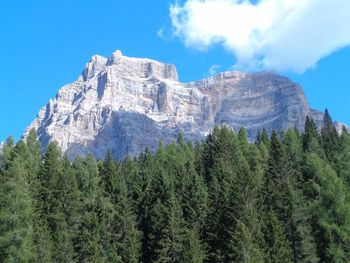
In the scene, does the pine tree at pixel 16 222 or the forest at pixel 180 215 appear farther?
the forest at pixel 180 215

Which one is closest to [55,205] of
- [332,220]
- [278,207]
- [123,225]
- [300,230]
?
Answer: [123,225]

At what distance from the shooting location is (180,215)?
222 feet

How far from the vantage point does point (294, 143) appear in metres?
105

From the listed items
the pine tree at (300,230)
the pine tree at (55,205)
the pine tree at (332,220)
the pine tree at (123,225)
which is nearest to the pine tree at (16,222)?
the pine tree at (55,205)

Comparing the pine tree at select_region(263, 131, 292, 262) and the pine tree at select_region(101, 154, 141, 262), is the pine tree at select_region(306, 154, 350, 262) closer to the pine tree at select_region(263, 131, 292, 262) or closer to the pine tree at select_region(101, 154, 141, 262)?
the pine tree at select_region(263, 131, 292, 262)

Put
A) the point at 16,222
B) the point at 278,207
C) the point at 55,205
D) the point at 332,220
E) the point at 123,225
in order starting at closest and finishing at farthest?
1. the point at 16,222
2. the point at 332,220
3. the point at 278,207
4. the point at 123,225
5. the point at 55,205

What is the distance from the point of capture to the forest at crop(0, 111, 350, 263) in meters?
60.1

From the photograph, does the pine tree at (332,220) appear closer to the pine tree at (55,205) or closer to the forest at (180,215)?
the forest at (180,215)

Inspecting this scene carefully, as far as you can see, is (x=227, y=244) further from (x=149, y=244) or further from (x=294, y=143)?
(x=294, y=143)

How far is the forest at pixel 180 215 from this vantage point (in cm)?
6009

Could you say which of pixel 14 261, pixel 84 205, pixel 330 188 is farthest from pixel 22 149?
pixel 330 188

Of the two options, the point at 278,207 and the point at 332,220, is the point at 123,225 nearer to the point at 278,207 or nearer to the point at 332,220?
the point at 278,207

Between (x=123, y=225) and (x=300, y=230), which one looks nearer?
(x=300, y=230)

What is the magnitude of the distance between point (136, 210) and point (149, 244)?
25.2 ft
